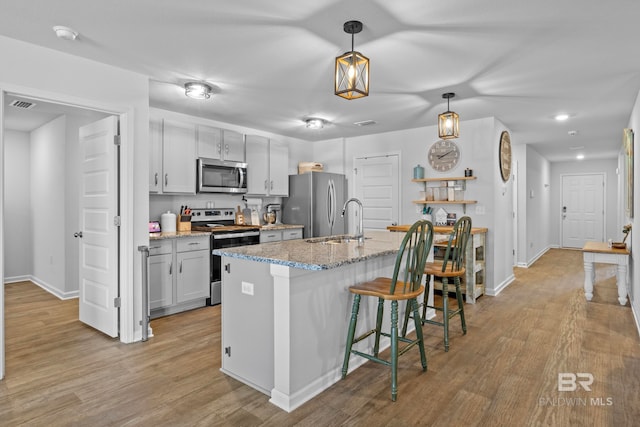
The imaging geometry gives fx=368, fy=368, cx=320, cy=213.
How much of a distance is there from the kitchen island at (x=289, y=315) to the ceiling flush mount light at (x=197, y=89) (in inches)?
71.2

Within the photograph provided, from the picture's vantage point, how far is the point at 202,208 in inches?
197

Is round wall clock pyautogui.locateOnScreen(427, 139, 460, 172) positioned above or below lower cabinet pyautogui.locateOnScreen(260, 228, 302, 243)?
above

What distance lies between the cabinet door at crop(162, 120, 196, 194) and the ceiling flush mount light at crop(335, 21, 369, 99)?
9.29 feet

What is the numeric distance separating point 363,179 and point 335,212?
0.75 metres

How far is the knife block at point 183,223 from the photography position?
4.53 meters

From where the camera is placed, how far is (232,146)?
504 centimetres

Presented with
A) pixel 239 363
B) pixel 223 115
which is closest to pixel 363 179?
pixel 223 115

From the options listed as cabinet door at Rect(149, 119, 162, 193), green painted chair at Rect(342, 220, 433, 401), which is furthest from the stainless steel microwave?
green painted chair at Rect(342, 220, 433, 401)

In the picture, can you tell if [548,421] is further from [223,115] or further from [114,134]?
[223,115]

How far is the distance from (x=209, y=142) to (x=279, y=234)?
156cm

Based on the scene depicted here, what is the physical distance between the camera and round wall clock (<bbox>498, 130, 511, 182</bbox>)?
17.1 ft

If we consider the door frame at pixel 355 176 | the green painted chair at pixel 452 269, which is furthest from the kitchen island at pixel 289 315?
the door frame at pixel 355 176

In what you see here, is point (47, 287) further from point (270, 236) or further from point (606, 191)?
point (606, 191)

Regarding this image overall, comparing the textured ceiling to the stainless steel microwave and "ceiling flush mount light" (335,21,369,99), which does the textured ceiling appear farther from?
the stainless steel microwave
